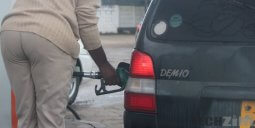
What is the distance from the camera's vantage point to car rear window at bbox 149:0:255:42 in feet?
12.4

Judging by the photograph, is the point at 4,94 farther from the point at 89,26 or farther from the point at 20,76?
the point at 89,26

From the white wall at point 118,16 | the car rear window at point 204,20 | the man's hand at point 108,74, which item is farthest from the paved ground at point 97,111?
the white wall at point 118,16

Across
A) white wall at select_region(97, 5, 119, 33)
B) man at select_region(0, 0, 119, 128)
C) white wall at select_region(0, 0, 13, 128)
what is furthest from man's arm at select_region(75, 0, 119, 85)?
white wall at select_region(97, 5, 119, 33)

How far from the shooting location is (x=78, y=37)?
354 cm

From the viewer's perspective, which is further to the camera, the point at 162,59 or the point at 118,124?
the point at 118,124

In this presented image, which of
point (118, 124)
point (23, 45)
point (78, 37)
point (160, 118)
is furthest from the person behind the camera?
point (118, 124)

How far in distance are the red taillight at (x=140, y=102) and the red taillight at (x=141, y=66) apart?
14cm

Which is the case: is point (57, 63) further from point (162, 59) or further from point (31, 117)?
point (162, 59)

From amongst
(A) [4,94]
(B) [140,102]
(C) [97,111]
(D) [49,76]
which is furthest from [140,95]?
(C) [97,111]

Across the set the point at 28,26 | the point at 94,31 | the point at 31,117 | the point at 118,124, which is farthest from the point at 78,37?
the point at 118,124

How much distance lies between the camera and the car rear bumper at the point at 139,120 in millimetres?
3828

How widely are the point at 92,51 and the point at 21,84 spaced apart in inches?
19.6

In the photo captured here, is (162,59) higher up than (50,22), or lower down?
lower down

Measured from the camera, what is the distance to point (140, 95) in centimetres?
389
